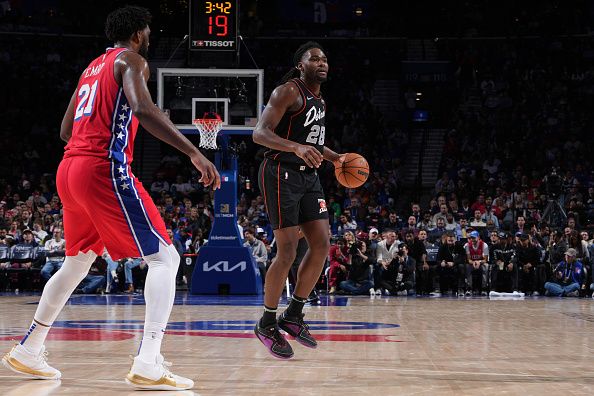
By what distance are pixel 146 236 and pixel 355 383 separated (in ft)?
3.77

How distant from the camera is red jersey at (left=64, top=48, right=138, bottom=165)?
4039mm

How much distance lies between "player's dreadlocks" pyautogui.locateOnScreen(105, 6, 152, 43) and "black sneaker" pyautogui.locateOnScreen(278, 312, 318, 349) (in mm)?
2110

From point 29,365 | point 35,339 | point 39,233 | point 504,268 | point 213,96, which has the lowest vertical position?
point 504,268

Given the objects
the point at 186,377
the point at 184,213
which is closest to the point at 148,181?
the point at 184,213

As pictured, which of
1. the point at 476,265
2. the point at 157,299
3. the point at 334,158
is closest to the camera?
the point at 157,299

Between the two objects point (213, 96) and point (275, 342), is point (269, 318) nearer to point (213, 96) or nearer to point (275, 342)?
point (275, 342)

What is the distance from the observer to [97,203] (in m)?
3.96

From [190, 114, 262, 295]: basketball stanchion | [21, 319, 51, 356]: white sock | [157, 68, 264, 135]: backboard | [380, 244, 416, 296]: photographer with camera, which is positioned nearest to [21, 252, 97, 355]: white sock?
[21, 319, 51, 356]: white sock

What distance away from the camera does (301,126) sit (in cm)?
548

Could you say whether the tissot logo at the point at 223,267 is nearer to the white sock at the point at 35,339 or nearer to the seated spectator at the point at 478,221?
the seated spectator at the point at 478,221

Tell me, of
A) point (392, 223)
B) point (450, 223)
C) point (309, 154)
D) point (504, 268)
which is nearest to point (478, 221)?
point (450, 223)

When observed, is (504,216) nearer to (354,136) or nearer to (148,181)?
(354,136)

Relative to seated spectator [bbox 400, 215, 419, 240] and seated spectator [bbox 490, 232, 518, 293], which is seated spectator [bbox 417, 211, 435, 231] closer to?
seated spectator [bbox 400, 215, 419, 240]

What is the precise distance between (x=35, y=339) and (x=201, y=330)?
9.75 ft
